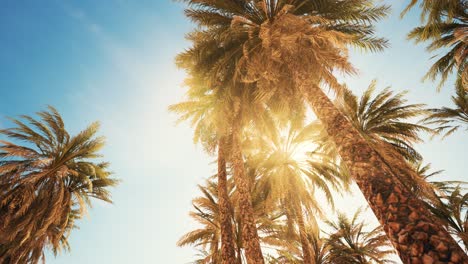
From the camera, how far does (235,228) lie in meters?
11.4

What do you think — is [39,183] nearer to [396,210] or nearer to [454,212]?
[396,210]

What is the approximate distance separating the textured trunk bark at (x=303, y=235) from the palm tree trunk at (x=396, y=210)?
7.64m

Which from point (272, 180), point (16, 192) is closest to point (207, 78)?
point (272, 180)

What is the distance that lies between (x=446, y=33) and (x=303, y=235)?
566 inches

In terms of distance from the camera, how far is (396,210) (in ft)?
10.1

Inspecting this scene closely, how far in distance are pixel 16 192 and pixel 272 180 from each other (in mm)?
11656

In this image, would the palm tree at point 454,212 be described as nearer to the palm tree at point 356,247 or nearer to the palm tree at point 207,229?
the palm tree at point 356,247

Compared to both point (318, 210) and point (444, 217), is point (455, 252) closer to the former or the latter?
point (318, 210)

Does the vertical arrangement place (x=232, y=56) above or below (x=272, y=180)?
above

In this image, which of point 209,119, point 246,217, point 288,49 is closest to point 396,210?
point 246,217

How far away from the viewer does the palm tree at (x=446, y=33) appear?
1012cm

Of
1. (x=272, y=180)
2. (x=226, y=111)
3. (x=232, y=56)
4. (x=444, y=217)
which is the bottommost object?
(x=444, y=217)

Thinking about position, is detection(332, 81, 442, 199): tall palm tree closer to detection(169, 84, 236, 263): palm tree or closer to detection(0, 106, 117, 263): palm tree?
detection(169, 84, 236, 263): palm tree

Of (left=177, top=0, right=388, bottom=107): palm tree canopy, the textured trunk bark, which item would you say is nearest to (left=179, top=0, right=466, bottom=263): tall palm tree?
(left=177, top=0, right=388, bottom=107): palm tree canopy
